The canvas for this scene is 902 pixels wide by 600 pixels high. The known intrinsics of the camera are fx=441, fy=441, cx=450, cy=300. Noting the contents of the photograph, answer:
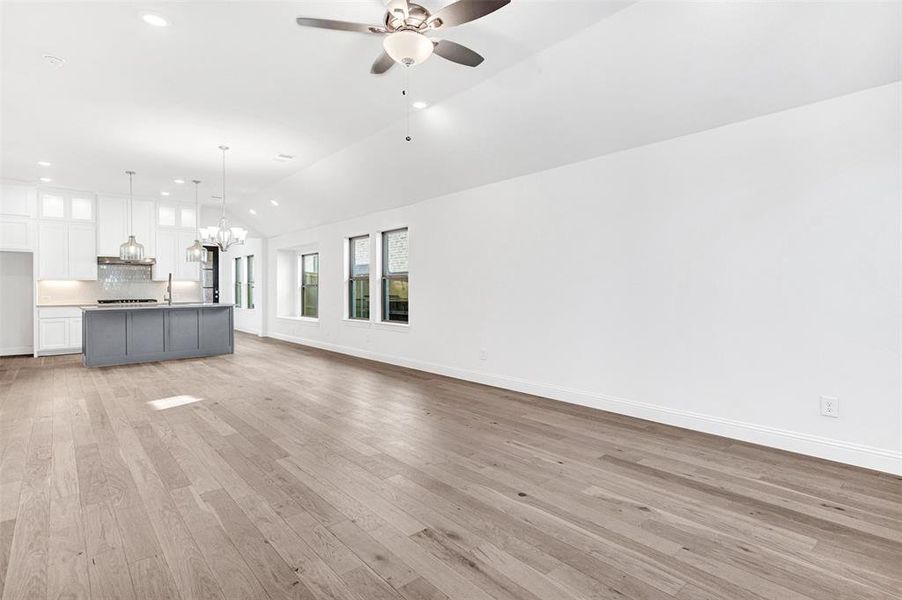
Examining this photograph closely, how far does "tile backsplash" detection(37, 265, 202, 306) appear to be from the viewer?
27.2ft

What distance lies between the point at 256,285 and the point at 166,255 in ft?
7.34

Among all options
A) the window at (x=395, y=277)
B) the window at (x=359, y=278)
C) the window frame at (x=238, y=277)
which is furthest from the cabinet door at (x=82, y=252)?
the window at (x=395, y=277)

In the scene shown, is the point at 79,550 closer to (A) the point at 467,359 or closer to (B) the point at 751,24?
(A) the point at 467,359

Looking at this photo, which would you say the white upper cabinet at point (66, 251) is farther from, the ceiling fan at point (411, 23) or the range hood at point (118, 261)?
the ceiling fan at point (411, 23)

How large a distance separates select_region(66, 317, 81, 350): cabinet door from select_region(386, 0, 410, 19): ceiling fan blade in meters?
A: 9.00

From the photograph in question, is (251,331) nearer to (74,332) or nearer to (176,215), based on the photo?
(176,215)

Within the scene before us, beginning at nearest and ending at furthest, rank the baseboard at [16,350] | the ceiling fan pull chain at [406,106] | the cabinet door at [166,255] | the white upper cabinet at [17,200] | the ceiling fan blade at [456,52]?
the ceiling fan blade at [456,52], the ceiling fan pull chain at [406,106], the white upper cabinet at [17,200], the baseboard at [16,350], the cabinet door at [166,255]

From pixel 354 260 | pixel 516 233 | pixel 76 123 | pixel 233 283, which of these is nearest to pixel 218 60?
pixel 76 123

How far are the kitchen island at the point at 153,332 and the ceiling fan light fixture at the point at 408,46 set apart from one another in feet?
21.7

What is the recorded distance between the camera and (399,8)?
241cm

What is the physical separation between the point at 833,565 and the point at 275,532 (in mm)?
2540

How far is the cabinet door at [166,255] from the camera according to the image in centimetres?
910

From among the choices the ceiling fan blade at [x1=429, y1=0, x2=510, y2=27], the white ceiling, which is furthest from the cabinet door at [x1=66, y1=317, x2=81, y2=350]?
the ceiling fan blade at [x1=429, y1=0, x2=510, y2=27]

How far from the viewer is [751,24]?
2811 millimetres
